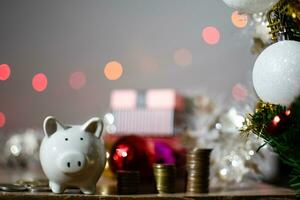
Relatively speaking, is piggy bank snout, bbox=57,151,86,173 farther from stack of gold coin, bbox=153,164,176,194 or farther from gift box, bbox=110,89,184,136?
gift box, bbox=110,89,184,136

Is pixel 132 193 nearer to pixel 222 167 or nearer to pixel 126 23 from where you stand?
pixel 222 167

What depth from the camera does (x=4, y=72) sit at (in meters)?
1.79

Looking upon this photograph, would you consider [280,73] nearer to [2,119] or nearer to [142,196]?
[142,196]

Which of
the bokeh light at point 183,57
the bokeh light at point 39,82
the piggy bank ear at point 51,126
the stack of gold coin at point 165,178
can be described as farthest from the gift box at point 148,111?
the piggy bank ear at point 51,126

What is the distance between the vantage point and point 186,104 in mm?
1717

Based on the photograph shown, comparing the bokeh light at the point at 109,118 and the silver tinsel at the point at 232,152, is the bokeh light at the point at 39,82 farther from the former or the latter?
the silver tinsel at the point at 232,152

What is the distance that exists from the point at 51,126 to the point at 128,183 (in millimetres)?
197

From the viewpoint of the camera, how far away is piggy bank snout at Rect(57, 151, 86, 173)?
85cm

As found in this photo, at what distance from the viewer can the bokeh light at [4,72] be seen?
1.78 m

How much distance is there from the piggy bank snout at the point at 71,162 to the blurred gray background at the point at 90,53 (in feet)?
3.03

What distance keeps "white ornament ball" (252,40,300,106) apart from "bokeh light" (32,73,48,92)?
1.17 m

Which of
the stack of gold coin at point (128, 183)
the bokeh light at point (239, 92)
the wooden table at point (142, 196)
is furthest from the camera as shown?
the bokeh light at point (239, 92)

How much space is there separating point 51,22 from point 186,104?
1.97 feet

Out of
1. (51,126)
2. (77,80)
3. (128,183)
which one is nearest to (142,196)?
(128,183)
